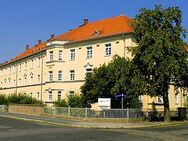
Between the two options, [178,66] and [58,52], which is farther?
[58,52]

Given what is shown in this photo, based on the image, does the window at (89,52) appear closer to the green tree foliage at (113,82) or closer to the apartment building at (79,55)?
the apartment building at (79,55)

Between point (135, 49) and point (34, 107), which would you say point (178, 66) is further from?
point (34, 107)

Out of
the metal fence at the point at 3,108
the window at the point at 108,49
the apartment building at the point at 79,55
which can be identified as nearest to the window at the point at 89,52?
the apartment building at the point at 79,55

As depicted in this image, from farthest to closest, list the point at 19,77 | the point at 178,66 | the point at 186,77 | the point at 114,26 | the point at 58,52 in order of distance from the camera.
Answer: the point at 19,77 < the point at 58,52 < the point at 114,26 < the point at 186,77 < the point at 178,66

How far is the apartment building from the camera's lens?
2128 inches

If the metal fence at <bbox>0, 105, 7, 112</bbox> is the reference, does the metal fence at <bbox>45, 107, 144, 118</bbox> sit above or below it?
below

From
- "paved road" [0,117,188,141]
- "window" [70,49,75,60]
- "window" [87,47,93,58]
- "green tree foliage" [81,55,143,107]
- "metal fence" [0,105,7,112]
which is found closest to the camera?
"paved road" [0,117,188,141]

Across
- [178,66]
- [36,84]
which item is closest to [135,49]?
[178,66]

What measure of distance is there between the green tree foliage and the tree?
3.98 feet

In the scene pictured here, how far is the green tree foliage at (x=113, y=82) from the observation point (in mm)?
38812

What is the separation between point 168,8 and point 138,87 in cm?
767

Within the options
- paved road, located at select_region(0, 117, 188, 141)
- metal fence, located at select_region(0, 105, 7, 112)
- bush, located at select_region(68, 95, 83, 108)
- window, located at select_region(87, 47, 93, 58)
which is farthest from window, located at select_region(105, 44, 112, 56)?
paved road, located at select_region(0, 117, 188, 141)

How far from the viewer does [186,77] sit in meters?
38.9

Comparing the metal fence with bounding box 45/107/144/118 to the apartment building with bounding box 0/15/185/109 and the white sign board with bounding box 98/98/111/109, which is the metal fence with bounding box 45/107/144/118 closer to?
the white sign board with bounding box 98/98/111/109
